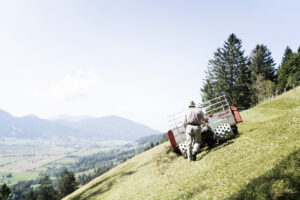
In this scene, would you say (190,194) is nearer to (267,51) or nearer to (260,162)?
(260,162)

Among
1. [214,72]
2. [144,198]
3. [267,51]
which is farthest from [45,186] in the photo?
[267,51]

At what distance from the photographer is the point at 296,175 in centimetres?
503

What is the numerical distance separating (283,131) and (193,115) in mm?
4904

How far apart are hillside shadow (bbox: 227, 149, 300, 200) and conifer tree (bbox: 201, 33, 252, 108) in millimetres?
52121

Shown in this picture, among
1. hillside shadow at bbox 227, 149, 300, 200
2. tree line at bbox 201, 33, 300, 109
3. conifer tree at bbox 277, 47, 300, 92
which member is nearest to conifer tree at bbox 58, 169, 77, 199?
tree line at bbox 201, 33, 300, 109

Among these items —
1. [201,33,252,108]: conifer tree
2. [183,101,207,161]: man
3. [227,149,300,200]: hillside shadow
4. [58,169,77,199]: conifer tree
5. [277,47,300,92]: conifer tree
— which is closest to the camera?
[227,149,300,200]: hillside shadow

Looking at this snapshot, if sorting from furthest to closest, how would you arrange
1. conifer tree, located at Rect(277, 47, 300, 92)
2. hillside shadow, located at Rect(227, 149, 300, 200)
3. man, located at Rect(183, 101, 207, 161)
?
conifer tree, located at Rect(277, 47, 300, 92), man, located at Rect(183, 101, 207, 161), hillside shadow, located at Rect(227, 149, 300, 200)

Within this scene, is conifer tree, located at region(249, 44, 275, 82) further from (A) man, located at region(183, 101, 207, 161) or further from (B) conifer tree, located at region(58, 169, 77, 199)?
(B) conifer tree, located at region(58, 169, 77, 199)

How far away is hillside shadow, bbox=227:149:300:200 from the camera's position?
4605 millimetres

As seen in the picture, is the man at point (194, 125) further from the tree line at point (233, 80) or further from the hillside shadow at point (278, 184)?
the tree line at point (233, 80)

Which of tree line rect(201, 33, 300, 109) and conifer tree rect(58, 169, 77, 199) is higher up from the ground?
tree line rect(201, 33, 300, 109)

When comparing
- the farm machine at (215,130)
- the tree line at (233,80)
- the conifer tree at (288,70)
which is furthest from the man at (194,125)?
the conifer tree at (288,70)

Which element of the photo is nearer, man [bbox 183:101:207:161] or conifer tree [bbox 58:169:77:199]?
man [bbox 183:101:207:161]

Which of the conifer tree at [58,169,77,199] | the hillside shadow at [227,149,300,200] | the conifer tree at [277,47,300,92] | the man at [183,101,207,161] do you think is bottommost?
the conifer tree at [58,169,77,199]
